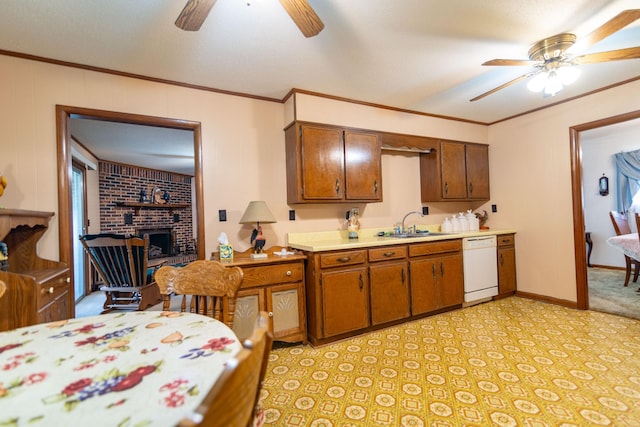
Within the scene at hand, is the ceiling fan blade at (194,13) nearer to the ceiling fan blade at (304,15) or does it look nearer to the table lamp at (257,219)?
the ceiling fan blade at (304,15)

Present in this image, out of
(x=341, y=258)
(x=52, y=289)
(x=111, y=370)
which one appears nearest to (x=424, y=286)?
(x=341, y=258)

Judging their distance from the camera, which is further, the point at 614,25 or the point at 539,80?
the point at 539,80

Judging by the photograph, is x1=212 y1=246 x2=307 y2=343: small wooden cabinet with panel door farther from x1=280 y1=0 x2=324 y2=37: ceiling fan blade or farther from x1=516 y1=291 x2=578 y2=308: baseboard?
x1=516 y1=291 x2=578 y2=308: baseboard

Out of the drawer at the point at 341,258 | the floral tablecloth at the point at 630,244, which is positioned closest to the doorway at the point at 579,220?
the floral tablecloth at the point at 630,244

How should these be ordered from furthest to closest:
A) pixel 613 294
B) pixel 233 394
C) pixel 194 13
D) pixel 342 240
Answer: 1. pixel 613 294
2. pixel 342 240
3. pixel 194 13
4. pixel 233 394

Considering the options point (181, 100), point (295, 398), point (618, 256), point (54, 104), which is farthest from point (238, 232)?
point (618, 256)

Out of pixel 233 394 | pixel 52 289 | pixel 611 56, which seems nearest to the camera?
pixel 233 394

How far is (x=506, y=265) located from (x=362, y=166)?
2366mm

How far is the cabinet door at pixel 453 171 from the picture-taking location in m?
3.74

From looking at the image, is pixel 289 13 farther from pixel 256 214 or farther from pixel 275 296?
pixel 275 296

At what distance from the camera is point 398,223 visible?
12.1ft

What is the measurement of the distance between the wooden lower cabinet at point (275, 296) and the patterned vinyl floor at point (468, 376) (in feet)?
0.65

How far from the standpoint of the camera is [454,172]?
3.80m

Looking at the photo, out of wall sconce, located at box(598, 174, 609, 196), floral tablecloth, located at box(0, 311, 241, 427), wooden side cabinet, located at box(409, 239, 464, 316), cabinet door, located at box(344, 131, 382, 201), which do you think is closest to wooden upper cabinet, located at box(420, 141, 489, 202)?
wooden side cabinet, located at box(409, 239, 464, 316)
